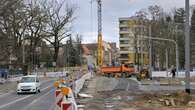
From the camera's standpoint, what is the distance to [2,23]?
6962cm

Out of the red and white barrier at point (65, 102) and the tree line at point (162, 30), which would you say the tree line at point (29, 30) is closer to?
the tree line at point (162, 30)

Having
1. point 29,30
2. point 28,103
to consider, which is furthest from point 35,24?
point 28,103

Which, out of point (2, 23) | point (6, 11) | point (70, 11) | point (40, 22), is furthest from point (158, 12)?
point (6, 11)

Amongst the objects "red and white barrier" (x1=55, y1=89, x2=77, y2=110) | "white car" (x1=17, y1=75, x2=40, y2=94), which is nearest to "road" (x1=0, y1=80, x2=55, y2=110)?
"white car" (x1=17, y1=75, x2=40, y2=94)

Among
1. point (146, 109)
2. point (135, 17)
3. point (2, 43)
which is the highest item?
point (135, 17)

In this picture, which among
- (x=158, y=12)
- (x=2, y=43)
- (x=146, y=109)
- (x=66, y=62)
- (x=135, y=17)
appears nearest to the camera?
(x=146, y=109)

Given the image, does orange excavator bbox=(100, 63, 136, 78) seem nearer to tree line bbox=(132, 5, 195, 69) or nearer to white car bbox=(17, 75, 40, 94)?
tree line bbox=(132, 5, 195, 69)

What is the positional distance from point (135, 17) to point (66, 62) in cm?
3632

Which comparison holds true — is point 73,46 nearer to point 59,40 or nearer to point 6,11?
point 59,40

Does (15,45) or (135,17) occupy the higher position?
(135,17)

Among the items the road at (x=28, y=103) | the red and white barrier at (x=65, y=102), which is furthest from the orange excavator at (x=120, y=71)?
the red and white barrier at (x=65, y=102)

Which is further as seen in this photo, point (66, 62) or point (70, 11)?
point (66, 62)

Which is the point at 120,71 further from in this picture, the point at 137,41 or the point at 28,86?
the point at 28,86

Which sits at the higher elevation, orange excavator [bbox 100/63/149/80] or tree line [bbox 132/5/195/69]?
tree line [bbox 132/5/195/69]
